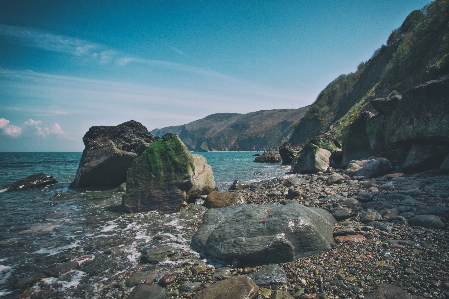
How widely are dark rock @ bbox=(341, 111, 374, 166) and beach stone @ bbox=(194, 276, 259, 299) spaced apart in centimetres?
1656

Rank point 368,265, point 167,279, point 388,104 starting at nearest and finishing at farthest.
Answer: point 368,265, point 167,279, point 388,104

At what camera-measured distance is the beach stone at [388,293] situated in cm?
321

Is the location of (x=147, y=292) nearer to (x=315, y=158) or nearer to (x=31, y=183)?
(x=315, y=158)

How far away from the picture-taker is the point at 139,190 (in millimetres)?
9703

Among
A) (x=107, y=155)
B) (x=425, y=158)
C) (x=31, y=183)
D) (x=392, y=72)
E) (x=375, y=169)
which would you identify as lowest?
(x=31, y=183)

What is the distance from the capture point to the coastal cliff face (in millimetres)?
27855

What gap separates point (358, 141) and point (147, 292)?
1810 cm

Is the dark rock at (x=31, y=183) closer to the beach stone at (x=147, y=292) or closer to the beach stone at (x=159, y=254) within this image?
the beach stone at (x=159, y=254)

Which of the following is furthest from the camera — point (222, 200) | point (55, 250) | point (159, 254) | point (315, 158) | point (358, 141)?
point (315, 158)

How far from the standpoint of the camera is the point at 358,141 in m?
17.8

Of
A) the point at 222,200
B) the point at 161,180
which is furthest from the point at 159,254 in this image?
the point at 161,180

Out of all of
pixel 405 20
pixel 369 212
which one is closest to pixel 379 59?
pixel 405 20

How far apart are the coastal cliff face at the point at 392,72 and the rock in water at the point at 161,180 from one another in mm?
15019

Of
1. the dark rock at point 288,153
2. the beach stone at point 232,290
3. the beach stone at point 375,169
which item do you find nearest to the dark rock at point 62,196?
the beach stone at point 232,290
